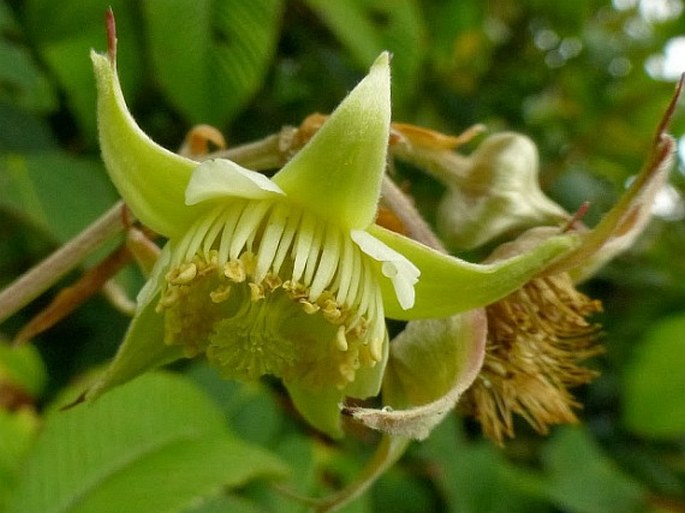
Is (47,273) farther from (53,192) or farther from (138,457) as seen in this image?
(53,192)

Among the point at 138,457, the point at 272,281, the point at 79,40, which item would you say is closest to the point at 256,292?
the point at 272,281

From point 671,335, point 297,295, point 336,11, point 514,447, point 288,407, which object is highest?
point 297,295

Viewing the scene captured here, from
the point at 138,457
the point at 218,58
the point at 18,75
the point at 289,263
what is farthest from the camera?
the point at 218,58

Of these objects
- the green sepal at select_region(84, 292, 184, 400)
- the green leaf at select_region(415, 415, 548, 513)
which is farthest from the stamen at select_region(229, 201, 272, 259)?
the green leaf at select_region(415, 415, 548, 513)

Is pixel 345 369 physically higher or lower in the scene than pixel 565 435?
higher

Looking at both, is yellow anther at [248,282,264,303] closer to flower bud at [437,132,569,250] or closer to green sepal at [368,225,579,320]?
green sepal at [368,225,579,320]

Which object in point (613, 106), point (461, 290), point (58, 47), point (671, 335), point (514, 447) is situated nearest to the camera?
point (461, 290)

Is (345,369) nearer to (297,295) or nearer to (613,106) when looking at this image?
(297,295)

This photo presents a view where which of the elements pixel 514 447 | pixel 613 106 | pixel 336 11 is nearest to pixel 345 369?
pixel 336 11

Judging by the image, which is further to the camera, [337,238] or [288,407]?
[288,407]
